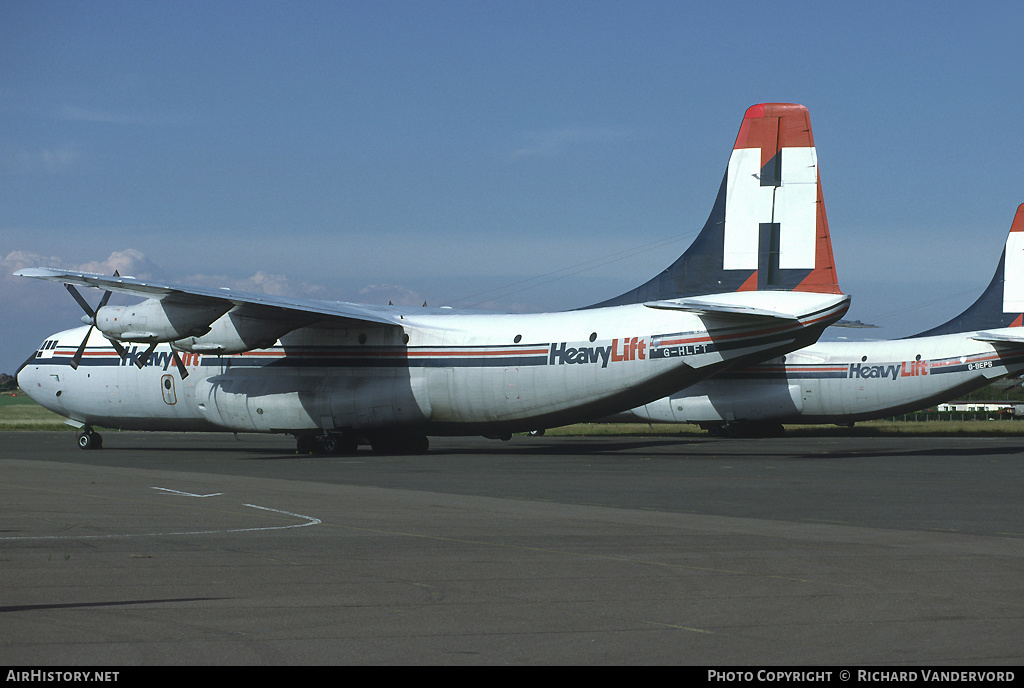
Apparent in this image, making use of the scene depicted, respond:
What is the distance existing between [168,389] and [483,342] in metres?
11.5

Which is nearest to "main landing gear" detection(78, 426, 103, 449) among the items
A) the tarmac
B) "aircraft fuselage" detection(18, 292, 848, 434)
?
"aircraft fuselage" detection(18, 292, 848, 434)

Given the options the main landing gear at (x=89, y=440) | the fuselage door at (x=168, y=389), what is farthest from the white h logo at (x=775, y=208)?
the main landing gear at (x=89, y=440)

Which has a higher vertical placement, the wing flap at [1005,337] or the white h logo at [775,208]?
the white h logo at [775,208]

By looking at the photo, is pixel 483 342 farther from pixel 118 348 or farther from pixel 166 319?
pixel 118 348

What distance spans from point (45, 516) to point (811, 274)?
19.8 meters

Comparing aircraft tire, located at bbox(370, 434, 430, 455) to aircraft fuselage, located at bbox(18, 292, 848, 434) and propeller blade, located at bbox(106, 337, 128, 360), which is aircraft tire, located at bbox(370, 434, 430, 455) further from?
propeller blade, located at bbox(106, 337, 128, 360)

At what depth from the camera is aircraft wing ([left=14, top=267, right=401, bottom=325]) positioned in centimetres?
2866

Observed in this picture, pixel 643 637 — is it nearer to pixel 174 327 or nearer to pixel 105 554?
pixel 105 554

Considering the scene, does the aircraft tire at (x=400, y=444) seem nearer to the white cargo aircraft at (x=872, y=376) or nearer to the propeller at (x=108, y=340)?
the propeller at (x=108, y=340)

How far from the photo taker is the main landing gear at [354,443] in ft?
108

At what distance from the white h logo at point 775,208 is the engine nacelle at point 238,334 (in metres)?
12.9

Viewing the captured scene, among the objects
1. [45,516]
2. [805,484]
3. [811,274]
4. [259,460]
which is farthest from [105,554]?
[811,274]

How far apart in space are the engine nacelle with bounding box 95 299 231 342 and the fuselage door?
4725 mm
